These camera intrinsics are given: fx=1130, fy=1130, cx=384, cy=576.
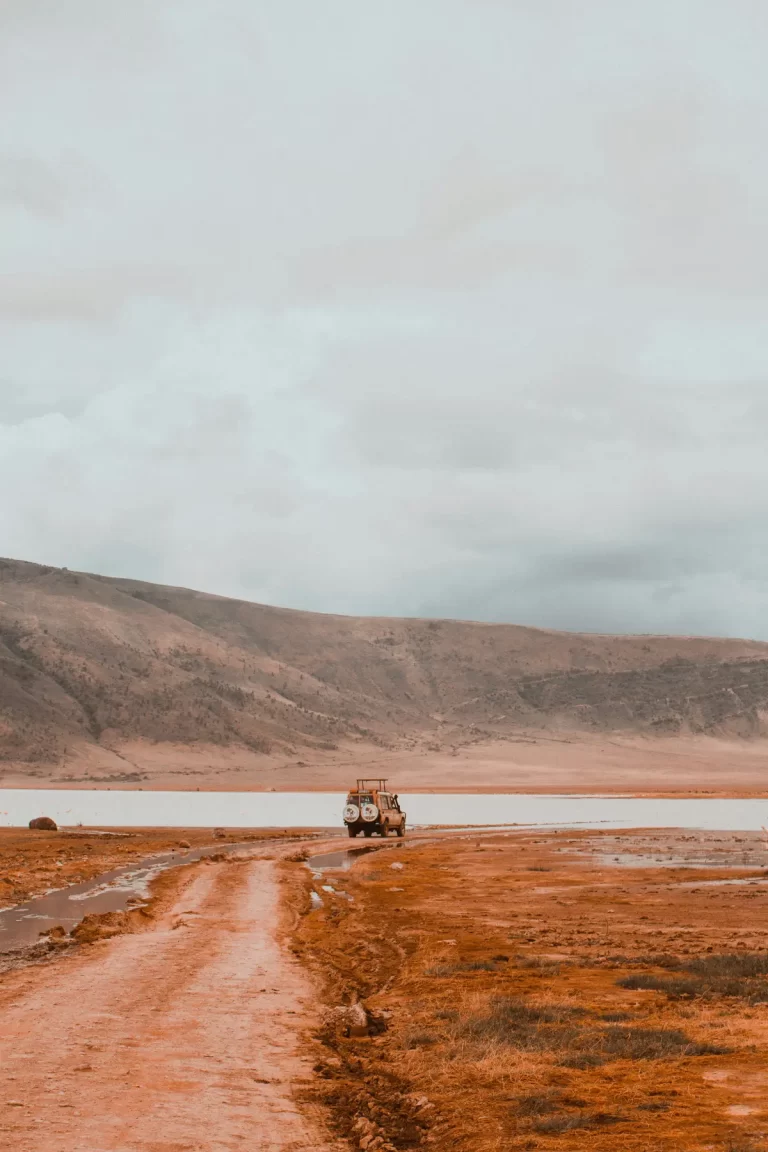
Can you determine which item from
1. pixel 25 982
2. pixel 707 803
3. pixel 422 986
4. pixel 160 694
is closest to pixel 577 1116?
pixel 422 986

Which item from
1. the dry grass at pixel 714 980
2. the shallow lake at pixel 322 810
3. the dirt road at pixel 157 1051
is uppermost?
the dirt road at pixel 157 1051

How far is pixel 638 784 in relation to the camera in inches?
6442

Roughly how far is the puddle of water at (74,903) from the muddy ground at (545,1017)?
4.98m

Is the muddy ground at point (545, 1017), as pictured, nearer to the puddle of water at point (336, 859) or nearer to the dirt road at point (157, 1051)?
the dirt road at point (157, 1051)

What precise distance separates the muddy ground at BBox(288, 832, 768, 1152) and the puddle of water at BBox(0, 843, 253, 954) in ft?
16.3

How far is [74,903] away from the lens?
28.9 m

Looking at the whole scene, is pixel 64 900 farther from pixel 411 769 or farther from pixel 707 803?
pixel 411 769

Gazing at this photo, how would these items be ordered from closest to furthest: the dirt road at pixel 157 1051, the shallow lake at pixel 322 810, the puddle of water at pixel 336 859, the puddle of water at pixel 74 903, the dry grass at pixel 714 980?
the dirt road at pixel 157 1051
the dry grass at pixel 714 980
the puddle of water at pixel 74 903
the puddle of water at pixel 336 859
the shallow lake at pixel 322 810

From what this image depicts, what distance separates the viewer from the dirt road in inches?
350

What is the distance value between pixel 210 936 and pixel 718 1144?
14.3 m

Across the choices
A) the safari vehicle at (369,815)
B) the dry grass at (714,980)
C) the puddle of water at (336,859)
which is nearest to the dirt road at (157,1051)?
the dry grass at (714,980)

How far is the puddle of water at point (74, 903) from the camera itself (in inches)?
904

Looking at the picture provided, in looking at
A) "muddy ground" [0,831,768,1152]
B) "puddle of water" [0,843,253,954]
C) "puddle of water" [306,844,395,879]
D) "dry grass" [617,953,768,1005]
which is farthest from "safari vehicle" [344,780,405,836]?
"dry grass" [617,953,768,1005]

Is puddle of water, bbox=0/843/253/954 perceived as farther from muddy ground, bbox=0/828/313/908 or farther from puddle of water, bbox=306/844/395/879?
puddle of water, bbox=306/844/395/879
